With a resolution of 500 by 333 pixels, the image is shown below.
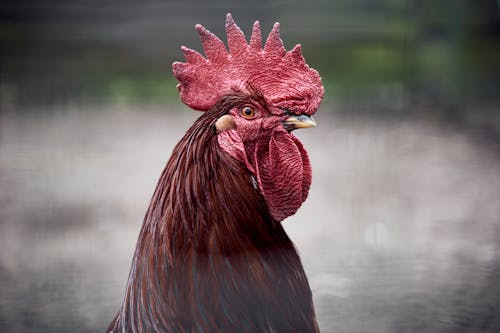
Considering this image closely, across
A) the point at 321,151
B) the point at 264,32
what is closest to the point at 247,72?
the point at 264,32

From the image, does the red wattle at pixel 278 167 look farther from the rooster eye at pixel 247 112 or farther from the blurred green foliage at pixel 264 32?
the blurred green foliage at pixel 264 32

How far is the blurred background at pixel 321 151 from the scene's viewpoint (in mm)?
1499

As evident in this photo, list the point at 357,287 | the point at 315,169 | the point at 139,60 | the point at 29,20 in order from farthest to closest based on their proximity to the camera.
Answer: the point at 315,169 → the point at 357,287 → the point at 139,60 → the point at 29,20

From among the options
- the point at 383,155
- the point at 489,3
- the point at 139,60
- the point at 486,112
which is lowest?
the point at 383,155

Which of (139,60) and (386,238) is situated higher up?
(139,60)

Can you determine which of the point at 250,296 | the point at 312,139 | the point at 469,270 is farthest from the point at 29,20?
the point at 469,270

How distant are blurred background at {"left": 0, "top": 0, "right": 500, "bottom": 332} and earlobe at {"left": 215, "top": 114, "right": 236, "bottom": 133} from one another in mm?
405

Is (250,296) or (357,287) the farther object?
(357,287)

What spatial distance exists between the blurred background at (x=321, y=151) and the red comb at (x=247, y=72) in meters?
0.27

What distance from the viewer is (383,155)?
182 centimetres

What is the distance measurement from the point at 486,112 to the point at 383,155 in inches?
15.3

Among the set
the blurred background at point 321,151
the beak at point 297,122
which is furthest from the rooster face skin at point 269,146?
the blurred background at point 321,151

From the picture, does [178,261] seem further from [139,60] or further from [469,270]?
[469,270]

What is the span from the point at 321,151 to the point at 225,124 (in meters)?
0.88
